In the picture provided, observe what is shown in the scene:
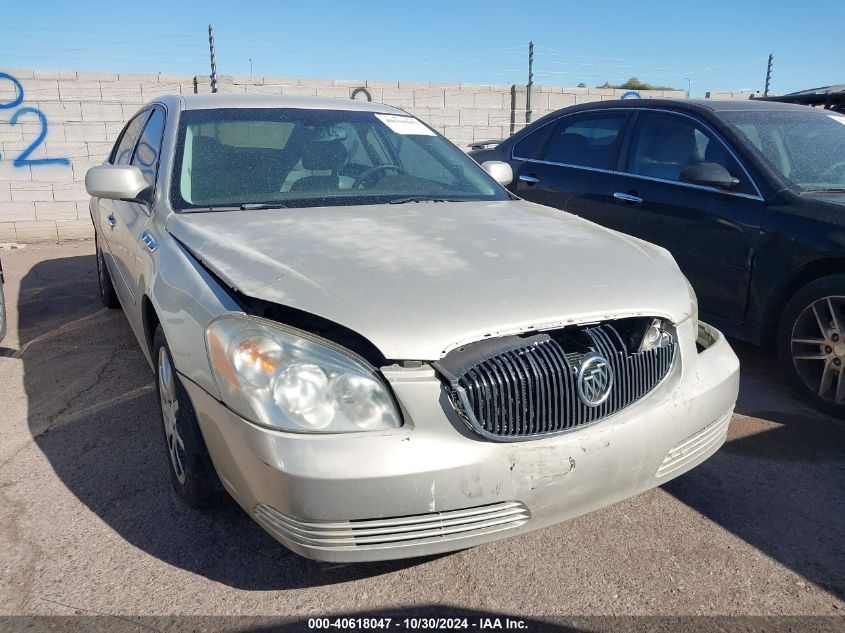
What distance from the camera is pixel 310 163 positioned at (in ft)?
11.1

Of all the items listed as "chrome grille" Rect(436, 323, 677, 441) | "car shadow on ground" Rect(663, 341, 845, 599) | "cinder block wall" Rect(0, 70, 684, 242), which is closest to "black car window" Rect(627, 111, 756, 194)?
"car shadow on ground" Rect(663, 341, 845, 599)

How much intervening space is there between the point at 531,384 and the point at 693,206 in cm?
291

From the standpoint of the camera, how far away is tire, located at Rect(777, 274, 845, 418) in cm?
361

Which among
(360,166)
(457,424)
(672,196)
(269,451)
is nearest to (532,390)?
(457,424)

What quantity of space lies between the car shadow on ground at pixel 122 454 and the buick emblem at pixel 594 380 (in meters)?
0.86

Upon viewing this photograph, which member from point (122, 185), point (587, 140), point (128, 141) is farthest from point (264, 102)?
point (587, 140)

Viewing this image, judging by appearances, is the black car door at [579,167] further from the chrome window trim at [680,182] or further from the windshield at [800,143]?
the windshield at [800,143]

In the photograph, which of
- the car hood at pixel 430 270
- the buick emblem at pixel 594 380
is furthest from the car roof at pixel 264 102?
the buick emblem at pixel 594 380

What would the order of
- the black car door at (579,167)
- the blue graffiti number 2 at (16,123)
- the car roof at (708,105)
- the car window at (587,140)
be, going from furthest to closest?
the blue graffiti number 2 at (16,123) → the car window at (587,140) → the black car door at (579,167) → the car roof at (708,105)

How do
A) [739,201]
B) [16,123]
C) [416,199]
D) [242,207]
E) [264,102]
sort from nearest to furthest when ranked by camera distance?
[242,207] → [416,199] → [264,102] → [739,201] → [16,123]

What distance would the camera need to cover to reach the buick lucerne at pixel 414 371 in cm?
192

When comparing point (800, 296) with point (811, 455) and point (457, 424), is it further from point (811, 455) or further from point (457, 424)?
point (457, 424)

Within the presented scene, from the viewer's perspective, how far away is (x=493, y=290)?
2188mm

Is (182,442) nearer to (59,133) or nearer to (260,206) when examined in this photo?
(260,206)
